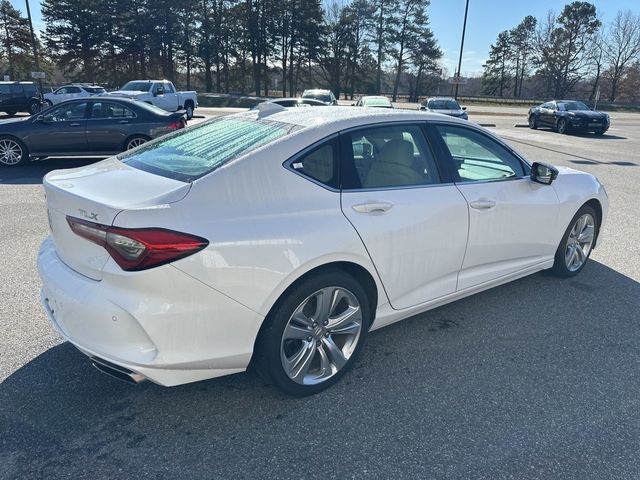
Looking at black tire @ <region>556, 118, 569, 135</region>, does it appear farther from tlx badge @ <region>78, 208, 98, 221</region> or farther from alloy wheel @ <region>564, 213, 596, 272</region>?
tlx badge @ <region>78, 208, 98, 221</region>

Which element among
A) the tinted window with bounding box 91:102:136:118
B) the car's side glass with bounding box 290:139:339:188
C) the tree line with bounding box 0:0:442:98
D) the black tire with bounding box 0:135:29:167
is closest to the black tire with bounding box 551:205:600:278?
the car's side glass with bounding box 290:139:339:188

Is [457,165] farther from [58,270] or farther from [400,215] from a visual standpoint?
[58,270]

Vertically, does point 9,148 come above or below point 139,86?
below

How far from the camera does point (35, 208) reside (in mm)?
6918

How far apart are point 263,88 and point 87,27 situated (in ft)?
71.3

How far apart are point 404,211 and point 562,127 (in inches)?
940

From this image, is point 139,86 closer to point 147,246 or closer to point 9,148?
point 9,148

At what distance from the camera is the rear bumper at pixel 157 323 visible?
2197 mm

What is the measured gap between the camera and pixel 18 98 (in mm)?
26266

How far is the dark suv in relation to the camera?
84.7ft

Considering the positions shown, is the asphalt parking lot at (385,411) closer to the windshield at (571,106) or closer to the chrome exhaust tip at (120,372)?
the chrome exhaust tip at (120,372)

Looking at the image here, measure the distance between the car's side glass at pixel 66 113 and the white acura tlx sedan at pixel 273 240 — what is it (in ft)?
26.3

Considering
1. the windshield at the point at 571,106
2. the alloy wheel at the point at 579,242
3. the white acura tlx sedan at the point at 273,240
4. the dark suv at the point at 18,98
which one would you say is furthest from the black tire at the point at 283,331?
the dark suv at the point at 18,98

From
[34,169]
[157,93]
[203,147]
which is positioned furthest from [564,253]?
[157,93]
